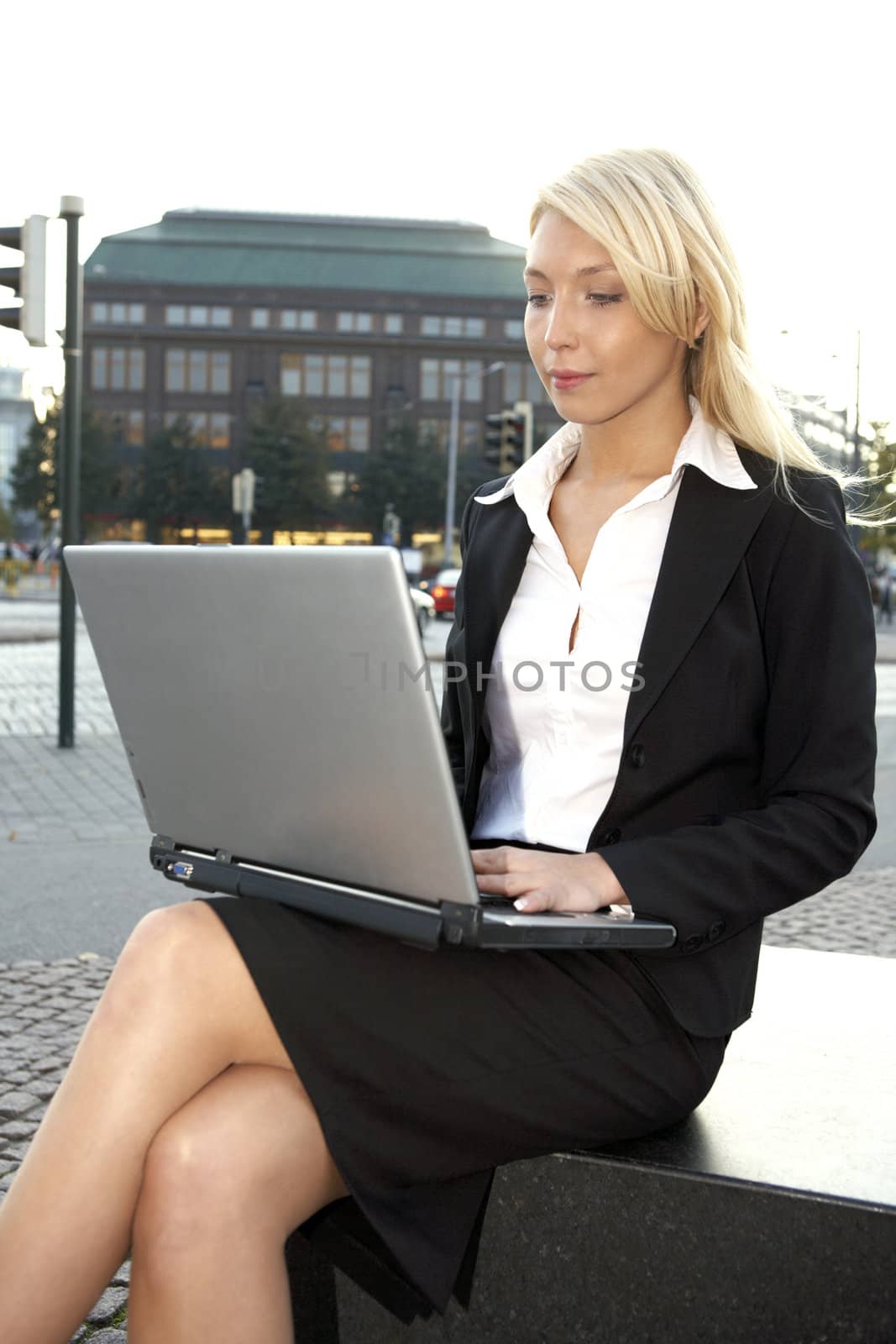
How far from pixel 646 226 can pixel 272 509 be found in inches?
2527

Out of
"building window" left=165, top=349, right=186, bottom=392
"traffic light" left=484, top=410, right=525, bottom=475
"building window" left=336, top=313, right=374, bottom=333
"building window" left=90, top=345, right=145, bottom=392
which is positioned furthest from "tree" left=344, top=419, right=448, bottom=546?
"traffic light" left=484, top=410, right=525, bottom=475

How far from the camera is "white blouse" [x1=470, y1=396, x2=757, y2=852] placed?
2188mm

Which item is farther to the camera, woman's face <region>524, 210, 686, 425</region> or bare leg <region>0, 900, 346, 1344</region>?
woman's face <region>524, 210, 686, 425</region>

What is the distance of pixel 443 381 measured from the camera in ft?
243

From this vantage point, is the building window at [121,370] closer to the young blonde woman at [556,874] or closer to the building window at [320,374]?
the building window at [320,374]

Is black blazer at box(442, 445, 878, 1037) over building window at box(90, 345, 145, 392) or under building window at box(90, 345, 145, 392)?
over

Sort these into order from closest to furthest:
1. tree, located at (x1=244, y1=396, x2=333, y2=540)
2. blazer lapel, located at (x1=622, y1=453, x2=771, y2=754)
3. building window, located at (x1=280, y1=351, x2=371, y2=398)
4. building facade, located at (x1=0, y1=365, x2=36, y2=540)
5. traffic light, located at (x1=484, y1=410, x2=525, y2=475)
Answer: blazer lapel, located at (x1=622, y1=453, x2=771, y2=754) < traffic light, located at (x1=484, y1=410, x2=525, y2=475) < tree, located at (x1=244, y1=396, x2=333, y2=540) < building window, located at (x1=280, y1=351, x2=371, y2=398) < building facade, located at (x1=0, y1=365, x2=36, y2=540)

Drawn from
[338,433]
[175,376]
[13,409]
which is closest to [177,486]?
[175,376]

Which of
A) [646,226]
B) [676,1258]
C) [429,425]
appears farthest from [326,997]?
[429,425]

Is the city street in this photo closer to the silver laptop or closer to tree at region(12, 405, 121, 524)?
the silver laptop

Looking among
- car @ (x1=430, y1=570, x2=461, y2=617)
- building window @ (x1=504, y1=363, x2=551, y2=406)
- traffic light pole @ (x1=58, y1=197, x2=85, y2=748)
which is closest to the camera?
traffic light pole @ (x1=58, y1=197, x2=85, y2=748)

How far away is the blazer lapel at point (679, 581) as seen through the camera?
83.5 inches

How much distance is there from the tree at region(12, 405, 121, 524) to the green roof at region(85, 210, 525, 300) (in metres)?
12.6

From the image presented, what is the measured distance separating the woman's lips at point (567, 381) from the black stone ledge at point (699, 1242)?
106 centimetres
